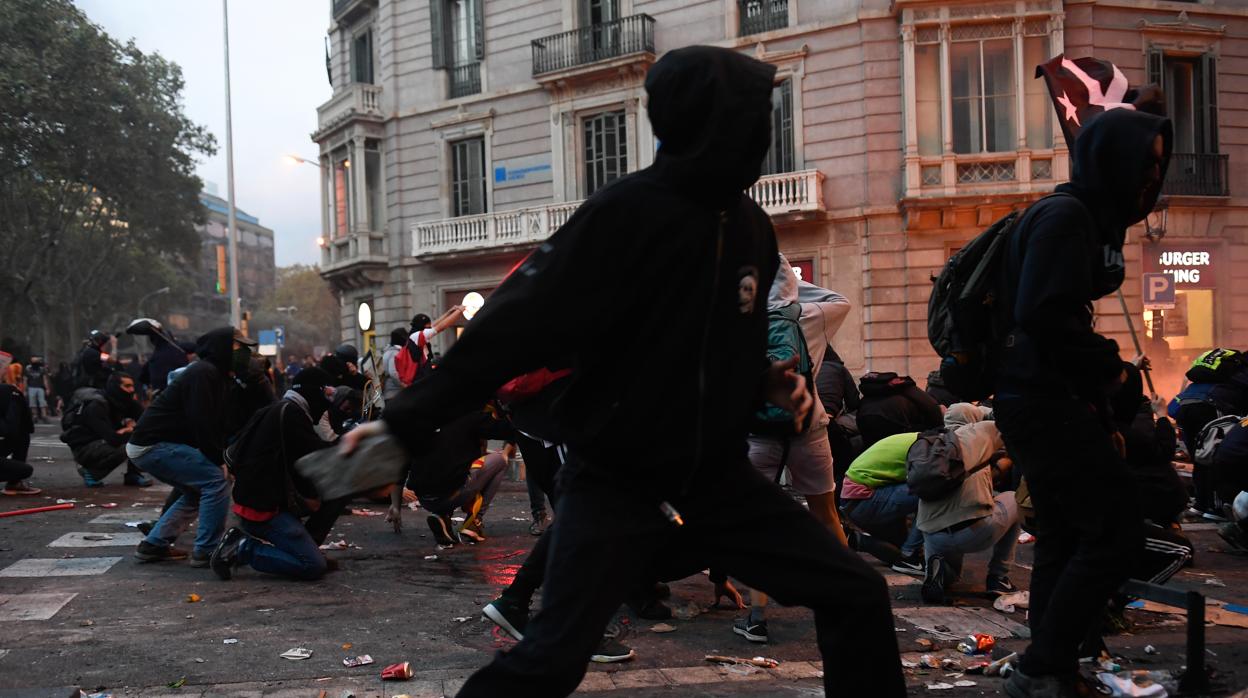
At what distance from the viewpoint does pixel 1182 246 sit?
68.3 ft

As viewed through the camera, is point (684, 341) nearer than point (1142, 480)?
Yes

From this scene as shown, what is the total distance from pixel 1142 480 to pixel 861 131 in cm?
1678

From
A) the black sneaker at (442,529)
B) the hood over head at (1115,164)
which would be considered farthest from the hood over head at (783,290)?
the black sneaker at (442,529)

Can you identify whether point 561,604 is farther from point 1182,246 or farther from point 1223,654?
point 1182,246

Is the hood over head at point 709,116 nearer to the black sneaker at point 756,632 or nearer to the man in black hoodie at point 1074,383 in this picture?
the man in black hoodie at point 1074,383

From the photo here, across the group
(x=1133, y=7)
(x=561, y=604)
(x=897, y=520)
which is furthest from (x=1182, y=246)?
(x=561, y=604)

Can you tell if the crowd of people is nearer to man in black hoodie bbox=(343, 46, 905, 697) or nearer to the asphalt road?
man in black hoodie bbox=(343, 46, 905, 697)

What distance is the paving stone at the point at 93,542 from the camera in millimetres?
8516

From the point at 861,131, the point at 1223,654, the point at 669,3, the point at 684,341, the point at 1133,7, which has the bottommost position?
the point at 1223,654

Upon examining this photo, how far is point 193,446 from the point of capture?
7754 mm

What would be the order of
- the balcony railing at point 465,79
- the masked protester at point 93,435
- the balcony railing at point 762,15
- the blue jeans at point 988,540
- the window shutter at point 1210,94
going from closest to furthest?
the blue jeans at point 988,540
the masked protester at point 93,435
the window shutter at point 1210,94
the balcony railing at point 762,15
the balcony railing at point 465,79

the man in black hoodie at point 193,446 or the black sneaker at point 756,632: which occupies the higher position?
the man in black hoodie at point 193,446

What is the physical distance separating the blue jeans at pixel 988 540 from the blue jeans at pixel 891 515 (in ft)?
1.50

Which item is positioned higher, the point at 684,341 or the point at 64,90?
the point at 64,90
